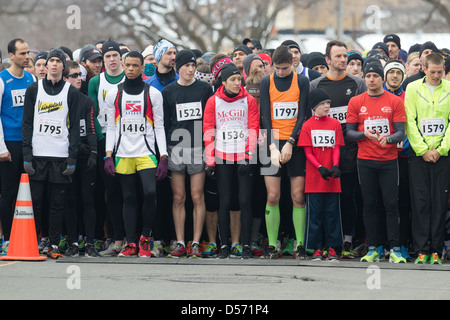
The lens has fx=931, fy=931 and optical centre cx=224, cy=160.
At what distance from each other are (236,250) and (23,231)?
8.39ft

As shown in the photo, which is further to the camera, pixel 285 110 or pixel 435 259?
pixel 285 110

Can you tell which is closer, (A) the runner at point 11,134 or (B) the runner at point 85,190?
(B) the runner at point 85,190

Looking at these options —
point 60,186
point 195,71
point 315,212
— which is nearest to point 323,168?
point 315,212

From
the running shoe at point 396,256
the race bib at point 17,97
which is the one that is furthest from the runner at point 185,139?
the running shoe at point 396,256

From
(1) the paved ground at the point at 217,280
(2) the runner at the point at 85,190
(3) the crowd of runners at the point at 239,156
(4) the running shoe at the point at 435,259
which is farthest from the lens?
(2) the runner at the point at 85,190

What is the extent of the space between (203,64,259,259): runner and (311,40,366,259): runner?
99cm

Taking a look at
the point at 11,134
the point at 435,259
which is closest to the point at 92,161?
the point at 11,134

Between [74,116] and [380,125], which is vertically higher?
[74,116]

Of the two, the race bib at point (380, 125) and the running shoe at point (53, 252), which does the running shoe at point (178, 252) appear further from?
the race bib at point (380, 125)

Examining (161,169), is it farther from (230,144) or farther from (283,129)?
(283,129)

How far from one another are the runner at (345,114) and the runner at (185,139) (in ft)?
4.96

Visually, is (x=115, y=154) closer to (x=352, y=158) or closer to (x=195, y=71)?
(x=195, y=71)

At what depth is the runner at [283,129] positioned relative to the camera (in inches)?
438

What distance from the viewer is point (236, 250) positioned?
11.4 metres
